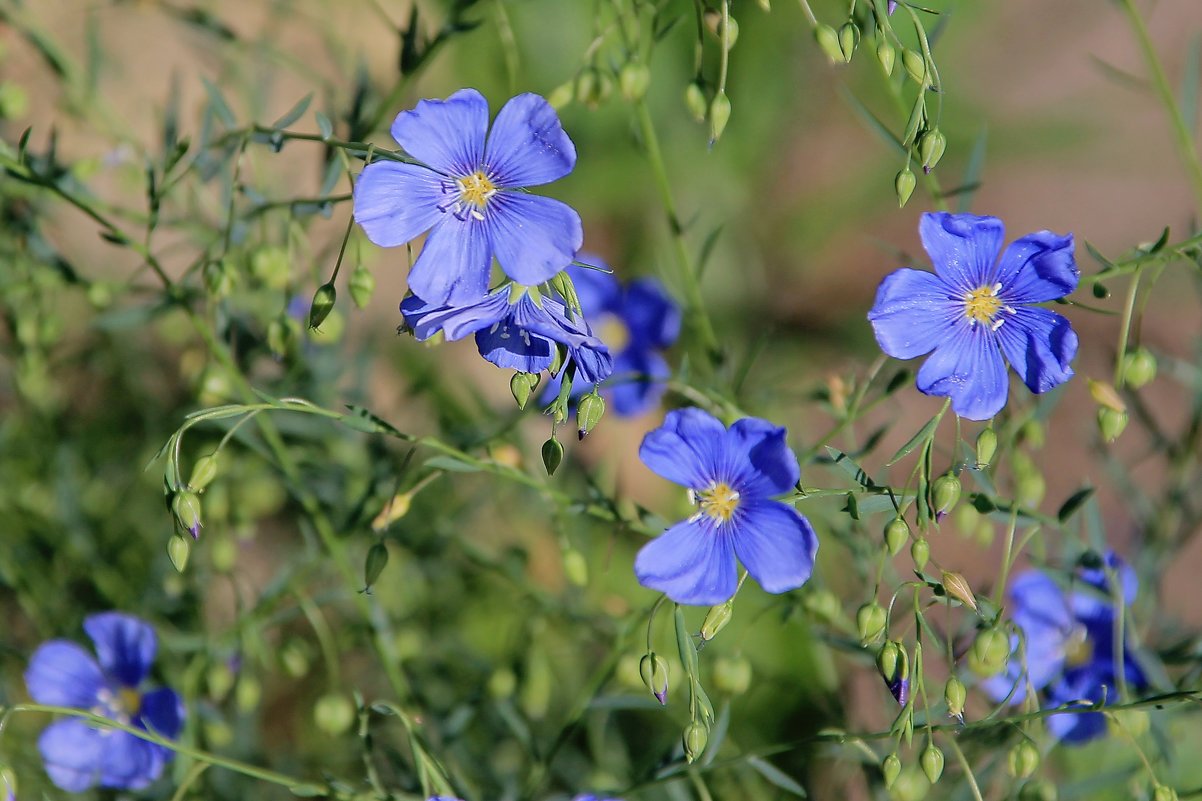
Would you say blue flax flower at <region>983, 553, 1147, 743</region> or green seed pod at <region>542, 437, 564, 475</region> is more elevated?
green seed pod at <region>542, 437, 564, 475</region>

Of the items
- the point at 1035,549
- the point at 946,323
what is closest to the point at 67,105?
the point at 946,323

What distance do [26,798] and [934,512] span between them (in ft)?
5.74

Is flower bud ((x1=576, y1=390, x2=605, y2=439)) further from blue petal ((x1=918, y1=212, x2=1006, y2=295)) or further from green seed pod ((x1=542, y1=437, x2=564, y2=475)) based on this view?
blue petal ((x1=918, y1=212, x2=1006, y2=295))

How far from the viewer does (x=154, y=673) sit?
2232 mm

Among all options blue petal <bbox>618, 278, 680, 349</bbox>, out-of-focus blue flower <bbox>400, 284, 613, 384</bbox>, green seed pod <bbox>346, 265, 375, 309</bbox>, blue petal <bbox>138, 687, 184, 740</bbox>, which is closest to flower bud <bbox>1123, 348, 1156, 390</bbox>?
out-of-focus blue flower <bbox>400, 284, 613, 384</bbox>

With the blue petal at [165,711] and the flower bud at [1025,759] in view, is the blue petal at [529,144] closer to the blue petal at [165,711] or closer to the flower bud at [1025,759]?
the flower bud at [1025,759]

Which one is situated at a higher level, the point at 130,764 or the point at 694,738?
the point at 694,738

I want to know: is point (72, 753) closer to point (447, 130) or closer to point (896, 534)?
point (447, 130)

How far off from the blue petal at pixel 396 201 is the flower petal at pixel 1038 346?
0.70 metres

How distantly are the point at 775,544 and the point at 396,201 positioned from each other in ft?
1.92

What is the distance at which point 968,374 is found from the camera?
140 centimetres

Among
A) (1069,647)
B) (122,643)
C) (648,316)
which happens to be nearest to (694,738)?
(1069,647)

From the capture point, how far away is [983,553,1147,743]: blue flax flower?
178 centimetres

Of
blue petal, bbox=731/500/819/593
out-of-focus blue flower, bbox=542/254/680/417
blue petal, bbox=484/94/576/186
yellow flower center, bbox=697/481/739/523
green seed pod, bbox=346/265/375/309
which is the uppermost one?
Result: blue petal, bbox=484/94/576/186
